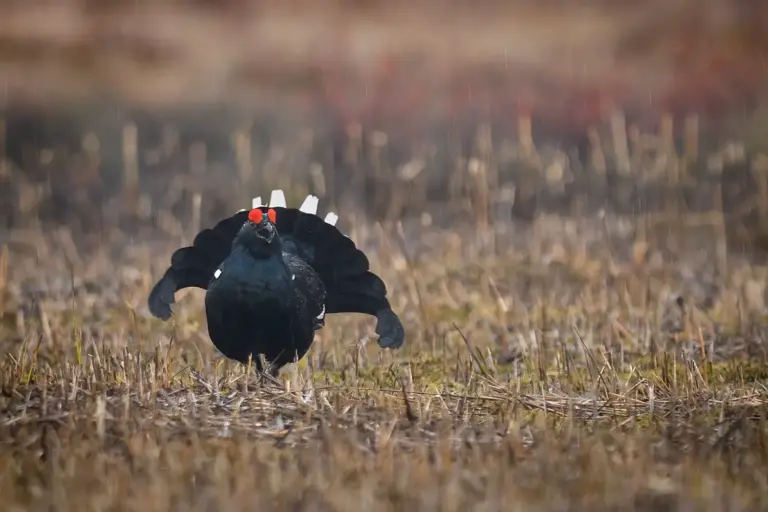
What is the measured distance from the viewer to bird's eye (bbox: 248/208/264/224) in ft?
14.3

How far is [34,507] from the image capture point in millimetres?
2836

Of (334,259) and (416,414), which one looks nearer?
(416,414)

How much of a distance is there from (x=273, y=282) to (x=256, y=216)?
0.92 feet

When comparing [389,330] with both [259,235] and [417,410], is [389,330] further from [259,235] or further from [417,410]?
[417,410]

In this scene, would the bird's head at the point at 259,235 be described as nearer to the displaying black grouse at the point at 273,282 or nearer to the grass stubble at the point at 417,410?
the displaying black grouse at the point at 273,282

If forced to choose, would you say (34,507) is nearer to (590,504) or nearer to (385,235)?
(590,504)

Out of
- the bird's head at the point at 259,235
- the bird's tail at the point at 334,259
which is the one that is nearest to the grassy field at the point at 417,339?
the bird's tail at the point at 334,259

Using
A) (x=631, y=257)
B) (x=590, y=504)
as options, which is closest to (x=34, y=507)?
(x=590, y=504)

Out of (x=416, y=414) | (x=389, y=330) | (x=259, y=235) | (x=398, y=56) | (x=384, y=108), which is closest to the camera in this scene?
(x=416, y=414)

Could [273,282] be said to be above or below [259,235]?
below

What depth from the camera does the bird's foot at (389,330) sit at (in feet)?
14.8

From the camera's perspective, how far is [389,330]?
461cm

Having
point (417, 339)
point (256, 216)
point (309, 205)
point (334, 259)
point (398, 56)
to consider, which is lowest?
point (417, 339)

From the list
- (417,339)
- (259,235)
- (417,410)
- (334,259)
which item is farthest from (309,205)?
(417,410)
